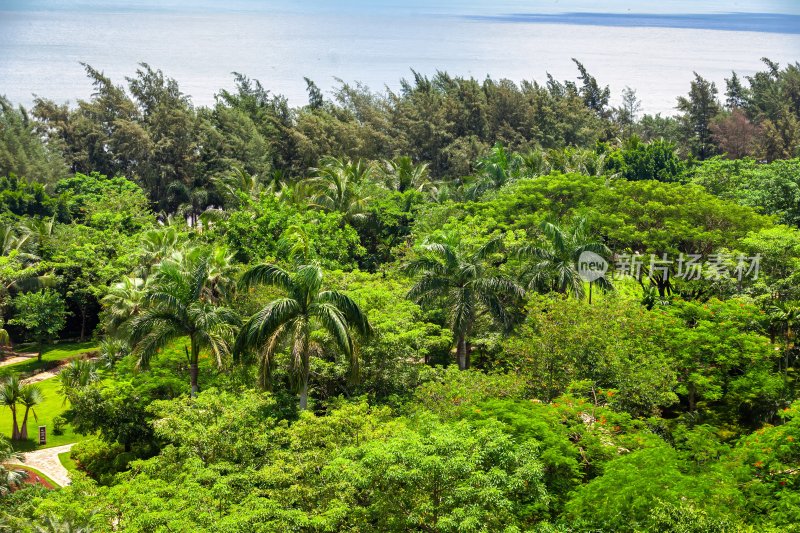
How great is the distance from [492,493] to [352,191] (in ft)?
101

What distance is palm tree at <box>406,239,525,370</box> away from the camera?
27969 mm

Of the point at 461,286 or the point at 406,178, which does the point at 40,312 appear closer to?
the point at 406,178

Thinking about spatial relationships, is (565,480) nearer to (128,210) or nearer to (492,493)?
(492,493)

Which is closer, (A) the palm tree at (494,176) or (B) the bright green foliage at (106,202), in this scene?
(B) the bright green foliage at (106,202)

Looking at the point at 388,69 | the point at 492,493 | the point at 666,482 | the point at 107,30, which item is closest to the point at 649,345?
the point at 666,482

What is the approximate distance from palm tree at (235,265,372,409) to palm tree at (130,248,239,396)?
96.1 inches

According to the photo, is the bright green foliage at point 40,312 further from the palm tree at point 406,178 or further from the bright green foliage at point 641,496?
the bright green foliage at point 641,496

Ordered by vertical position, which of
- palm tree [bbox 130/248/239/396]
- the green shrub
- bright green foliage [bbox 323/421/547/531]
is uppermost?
palm tree [bbox 130/248/239/396]

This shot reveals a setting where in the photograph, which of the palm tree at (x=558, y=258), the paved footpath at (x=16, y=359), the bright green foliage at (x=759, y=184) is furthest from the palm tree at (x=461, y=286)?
the paved footpath at (x=16, y=359)

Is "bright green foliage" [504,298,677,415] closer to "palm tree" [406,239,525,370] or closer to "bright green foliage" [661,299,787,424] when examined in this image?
"bright green foliage" [661,299,787,424]

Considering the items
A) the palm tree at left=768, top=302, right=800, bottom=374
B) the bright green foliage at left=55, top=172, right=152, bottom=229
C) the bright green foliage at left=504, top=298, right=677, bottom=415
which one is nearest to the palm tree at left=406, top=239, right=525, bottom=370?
the bright green foliage at left=504, top=298, right=677, bottom=415

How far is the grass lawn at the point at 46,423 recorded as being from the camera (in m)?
29.8

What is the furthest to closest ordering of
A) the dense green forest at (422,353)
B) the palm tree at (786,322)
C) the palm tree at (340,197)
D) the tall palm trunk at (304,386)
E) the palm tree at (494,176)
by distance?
the palm tree at (494,176)
the palm tree at (340,197)
the palm tree at (786,322)
the tall palm trunk at (304,386)
the dense green forest at (422,353)

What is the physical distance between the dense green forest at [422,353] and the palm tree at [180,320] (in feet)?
0.28
